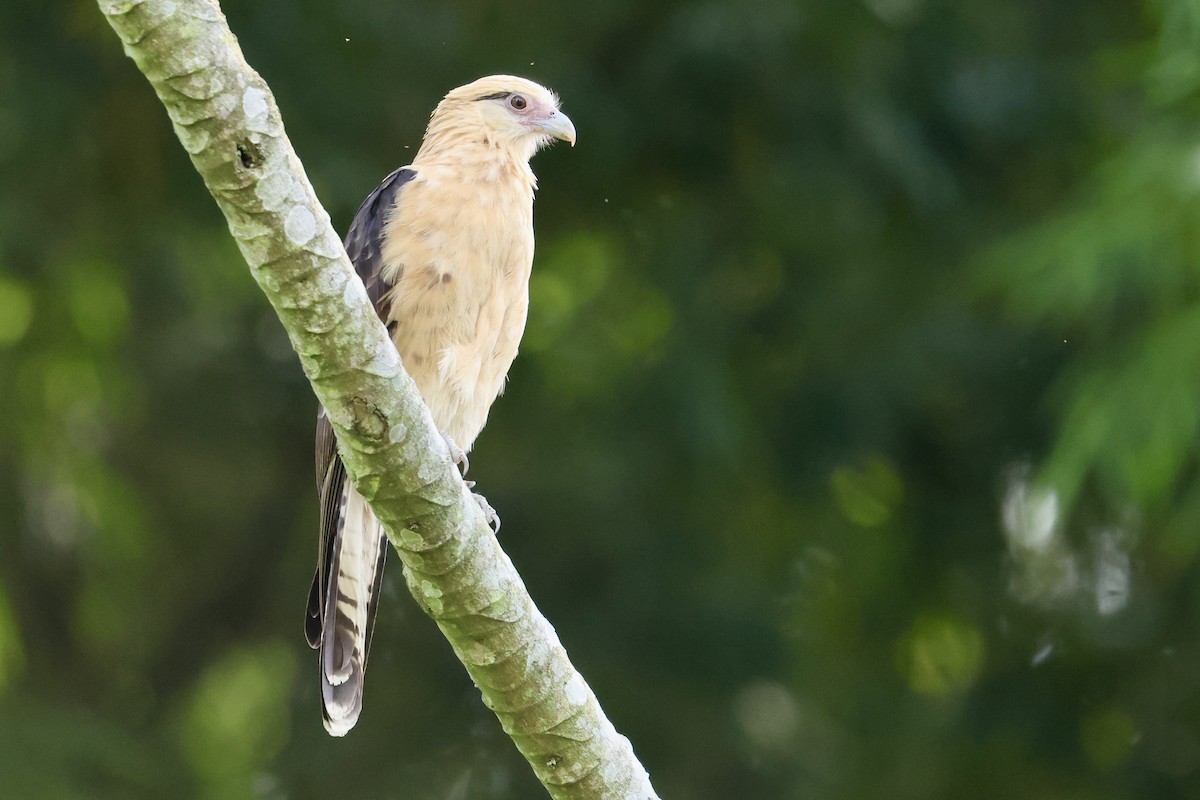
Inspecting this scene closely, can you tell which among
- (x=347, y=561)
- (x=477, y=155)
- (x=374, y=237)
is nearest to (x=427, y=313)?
(x=374, y=237)

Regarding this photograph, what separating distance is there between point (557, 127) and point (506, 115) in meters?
0.16

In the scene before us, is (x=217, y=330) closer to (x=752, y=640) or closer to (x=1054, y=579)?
(x=752, y=640)

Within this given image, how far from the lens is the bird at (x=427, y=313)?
3.88 metres

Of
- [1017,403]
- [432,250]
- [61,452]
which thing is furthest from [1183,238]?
[61,452]

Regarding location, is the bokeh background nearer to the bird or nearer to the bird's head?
the bird's head

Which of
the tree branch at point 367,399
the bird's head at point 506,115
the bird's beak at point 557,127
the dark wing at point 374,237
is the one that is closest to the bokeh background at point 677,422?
the bird's head at point 506,115

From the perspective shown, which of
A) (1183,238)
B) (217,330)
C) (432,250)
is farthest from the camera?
(217,330)

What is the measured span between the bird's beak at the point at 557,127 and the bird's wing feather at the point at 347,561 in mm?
480

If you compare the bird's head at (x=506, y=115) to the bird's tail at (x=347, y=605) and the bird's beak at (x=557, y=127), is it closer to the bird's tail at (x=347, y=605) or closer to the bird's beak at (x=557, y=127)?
the bird's beak at (x=557, y=127)

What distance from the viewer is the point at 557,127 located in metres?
4.49

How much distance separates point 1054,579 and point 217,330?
3667 mm

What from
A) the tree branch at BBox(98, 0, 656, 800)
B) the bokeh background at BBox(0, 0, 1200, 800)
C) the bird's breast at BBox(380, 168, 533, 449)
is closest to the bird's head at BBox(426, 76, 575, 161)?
the bird's breast at BBox(380, 168, 533, 449)

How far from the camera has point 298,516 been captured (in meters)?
6.71

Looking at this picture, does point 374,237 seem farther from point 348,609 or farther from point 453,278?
point 348,609
